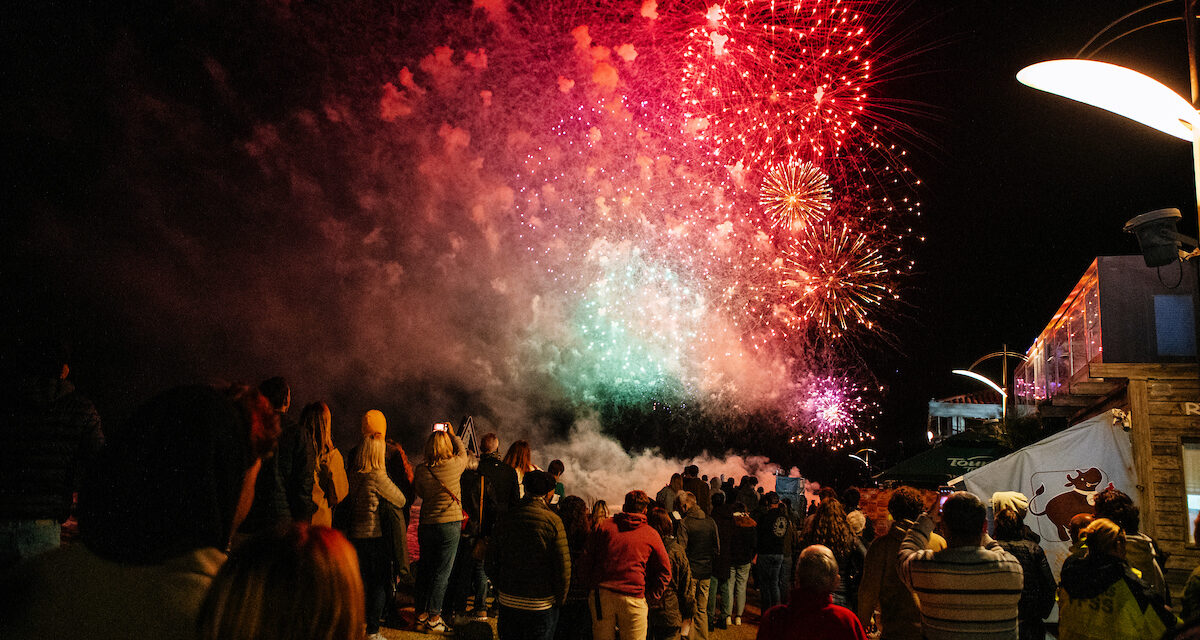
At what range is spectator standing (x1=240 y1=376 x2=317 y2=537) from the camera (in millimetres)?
4816

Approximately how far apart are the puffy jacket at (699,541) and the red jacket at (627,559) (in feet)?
9.92

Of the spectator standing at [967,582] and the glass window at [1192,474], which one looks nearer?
the spectator standing at [967,582]

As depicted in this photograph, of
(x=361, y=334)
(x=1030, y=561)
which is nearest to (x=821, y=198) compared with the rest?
(x=1030, y=561)

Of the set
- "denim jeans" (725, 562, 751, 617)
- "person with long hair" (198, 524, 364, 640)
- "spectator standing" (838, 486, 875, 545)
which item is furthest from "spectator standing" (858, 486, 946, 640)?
"denim jeans" (725, 562, 751, 617)

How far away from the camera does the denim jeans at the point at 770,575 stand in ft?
37.3

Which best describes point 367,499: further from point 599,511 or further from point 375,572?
point 599,511

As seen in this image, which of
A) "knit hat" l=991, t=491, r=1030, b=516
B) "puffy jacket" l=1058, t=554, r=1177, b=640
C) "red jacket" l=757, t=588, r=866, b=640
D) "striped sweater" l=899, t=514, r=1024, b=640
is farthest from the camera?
"knit hat" l=991, t=491, r=1030, b=516

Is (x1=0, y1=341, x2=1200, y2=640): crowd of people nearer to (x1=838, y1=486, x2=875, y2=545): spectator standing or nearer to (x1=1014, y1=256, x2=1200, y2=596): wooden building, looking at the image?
(x1=838, y1=486, x2=875, y2=545): spectator standing

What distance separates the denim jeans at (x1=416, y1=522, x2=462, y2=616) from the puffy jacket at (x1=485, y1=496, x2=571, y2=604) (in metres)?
1.71

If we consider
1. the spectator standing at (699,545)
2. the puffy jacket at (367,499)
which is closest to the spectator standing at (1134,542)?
the spectator standing at (699,545)

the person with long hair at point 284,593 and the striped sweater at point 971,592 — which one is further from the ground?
the person with long hair at point 284,593

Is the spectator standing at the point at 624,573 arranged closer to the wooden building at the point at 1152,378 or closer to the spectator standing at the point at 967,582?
the spectator standing at the point at 967,582

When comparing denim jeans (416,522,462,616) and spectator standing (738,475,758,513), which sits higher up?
spectator standing (738,475,758,513)

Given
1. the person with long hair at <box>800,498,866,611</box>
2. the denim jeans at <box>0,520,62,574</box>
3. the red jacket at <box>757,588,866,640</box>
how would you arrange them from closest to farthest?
the denim jeans at <box>0,520,62,574</box>, the red jacket at <box>757,588,866,640</box>, the person with long hair at <box>800,498,866,611</box>
